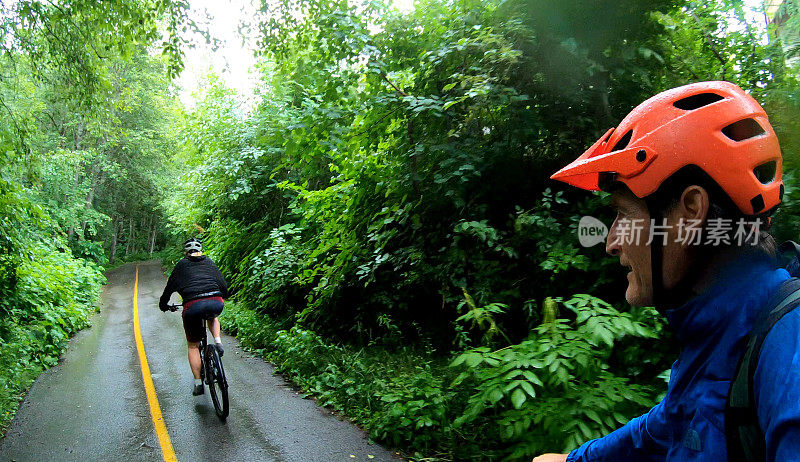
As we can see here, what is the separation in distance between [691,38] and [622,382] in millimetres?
4605

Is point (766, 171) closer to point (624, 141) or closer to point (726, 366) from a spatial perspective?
point (624, 141)

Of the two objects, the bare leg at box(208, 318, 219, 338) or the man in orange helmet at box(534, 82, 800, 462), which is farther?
the bare leg at box(208, 318, 219, 338)

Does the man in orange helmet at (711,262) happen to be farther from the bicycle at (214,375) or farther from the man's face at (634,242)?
the bicycle at (214,375)

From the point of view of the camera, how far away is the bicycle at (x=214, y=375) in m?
6.39

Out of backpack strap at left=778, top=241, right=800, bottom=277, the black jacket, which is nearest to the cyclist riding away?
the black jacket

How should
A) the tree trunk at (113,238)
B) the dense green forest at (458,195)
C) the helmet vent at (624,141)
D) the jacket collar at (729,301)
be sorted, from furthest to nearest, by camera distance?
the tree trunk at (113,238) → the dense green forest at (458,195) → the helmet vent at (624,141) → the jacket collar at (729,301)

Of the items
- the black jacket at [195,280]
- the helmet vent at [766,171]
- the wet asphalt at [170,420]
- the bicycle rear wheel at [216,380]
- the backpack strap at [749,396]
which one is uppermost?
the helmet vent at [766,171]

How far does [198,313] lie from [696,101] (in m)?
6.98

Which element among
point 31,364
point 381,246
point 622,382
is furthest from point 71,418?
point 622,382

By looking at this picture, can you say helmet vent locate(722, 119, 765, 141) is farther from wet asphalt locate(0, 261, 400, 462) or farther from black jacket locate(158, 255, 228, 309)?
black jacket locate(158, 255, 228, 309)

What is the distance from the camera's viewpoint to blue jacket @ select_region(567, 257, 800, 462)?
0.77 metres

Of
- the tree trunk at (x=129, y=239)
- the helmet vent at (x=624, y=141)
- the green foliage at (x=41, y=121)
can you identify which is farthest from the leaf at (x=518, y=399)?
the tree trunk at (x=129, y=239)

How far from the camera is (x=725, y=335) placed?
3.30 feet

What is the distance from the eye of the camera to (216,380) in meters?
Result: 6.77
